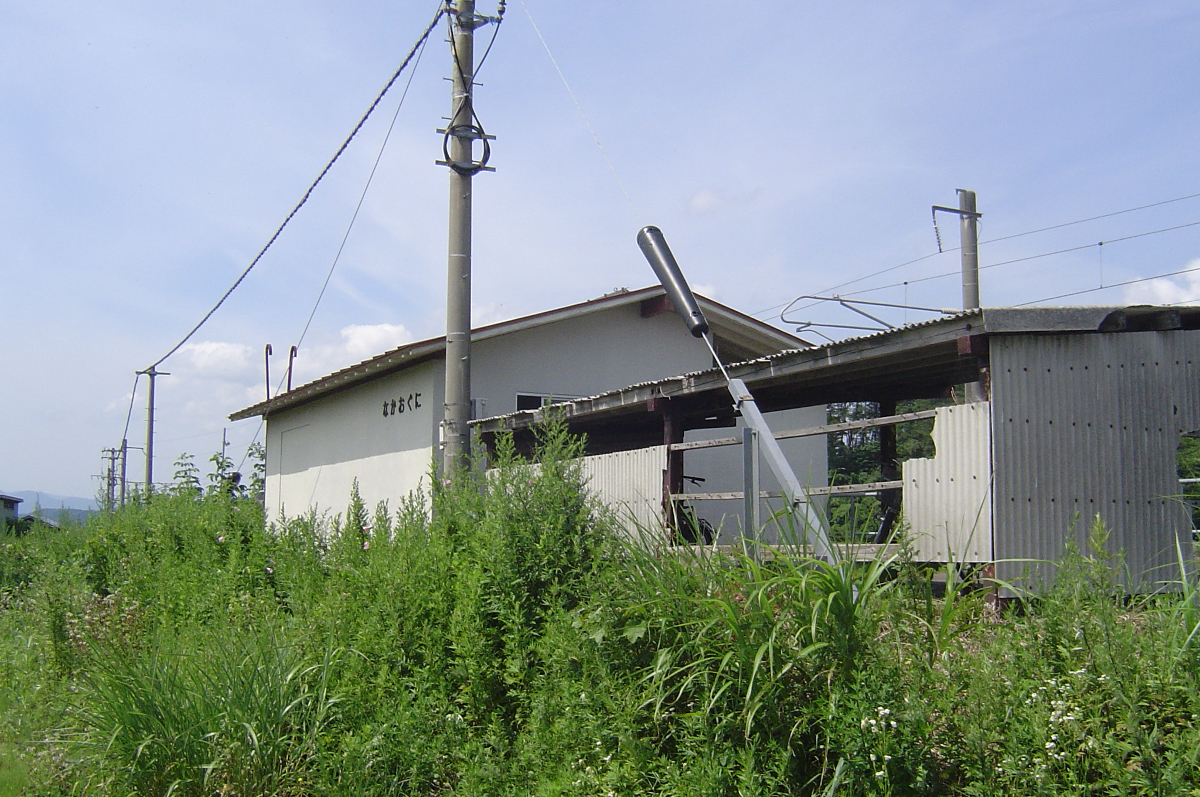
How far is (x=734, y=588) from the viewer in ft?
15.2

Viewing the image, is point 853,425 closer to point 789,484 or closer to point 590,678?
point 789,484

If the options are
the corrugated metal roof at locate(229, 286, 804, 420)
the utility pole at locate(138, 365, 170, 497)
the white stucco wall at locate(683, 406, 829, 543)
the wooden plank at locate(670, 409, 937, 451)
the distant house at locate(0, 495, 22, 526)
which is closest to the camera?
the wooden plank at locate(670, 409, 937, 451)

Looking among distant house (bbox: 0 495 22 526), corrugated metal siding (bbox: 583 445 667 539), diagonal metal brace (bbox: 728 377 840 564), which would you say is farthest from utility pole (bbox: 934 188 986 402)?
distant house (bbox: 0 495 22 526)

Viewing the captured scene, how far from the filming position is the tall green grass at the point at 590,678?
3.76 meters

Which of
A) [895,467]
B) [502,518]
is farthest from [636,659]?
[895,467]

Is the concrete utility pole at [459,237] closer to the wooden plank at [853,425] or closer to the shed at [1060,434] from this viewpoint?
the wooden plank at [853,425]

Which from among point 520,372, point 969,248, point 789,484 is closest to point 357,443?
point 520,372

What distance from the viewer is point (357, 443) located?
17562mm

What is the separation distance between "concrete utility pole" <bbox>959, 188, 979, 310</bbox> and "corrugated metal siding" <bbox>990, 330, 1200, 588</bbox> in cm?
701

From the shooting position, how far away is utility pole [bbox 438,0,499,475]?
29.1 feet

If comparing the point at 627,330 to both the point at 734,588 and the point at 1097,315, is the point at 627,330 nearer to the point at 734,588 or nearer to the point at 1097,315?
the point at 1097,315

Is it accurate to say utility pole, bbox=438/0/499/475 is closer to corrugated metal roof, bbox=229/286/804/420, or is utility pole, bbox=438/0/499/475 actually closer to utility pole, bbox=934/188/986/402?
corrugated metal roof, bbox=229/286/804/420

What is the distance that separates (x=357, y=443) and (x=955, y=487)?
1227cm

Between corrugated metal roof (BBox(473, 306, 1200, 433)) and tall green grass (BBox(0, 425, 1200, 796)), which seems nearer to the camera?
tall green grass (BBox(0, 425, 1200, 796))
